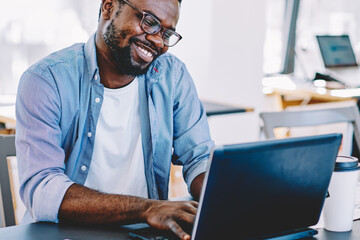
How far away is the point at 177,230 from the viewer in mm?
1013

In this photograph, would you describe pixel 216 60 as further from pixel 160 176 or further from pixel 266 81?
pixel 160 176

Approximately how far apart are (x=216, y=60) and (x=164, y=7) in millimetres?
2273

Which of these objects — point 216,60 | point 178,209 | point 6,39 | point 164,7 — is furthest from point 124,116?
point 216,60

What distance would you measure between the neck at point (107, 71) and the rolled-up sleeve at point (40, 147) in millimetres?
198

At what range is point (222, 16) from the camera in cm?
368

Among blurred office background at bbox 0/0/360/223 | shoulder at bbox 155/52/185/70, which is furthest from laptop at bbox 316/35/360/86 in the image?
shoulder at bbox 155/52/185/70

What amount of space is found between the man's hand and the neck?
21.0 inches

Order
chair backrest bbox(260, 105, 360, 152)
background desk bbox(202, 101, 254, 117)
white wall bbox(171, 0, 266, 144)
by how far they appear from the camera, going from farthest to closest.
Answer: white wall bbox(171, 0, 266, 144)
background desk bbox(202, 101, 254, 117)
chair backrest bbox(260, 105, 360, 152)

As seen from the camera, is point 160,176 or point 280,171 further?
point 160,176

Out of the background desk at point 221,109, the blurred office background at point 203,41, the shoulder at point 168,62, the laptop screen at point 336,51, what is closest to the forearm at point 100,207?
the shoulder at point 168,62

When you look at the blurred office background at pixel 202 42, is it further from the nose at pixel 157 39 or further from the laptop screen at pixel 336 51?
the nose at pixel 157 39

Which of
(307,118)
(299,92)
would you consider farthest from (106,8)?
(299,92)

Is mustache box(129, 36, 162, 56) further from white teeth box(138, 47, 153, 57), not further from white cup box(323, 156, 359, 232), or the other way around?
white cup box(323, 156, 359, 232)

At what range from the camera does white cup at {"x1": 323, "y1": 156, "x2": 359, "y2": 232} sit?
45.4 inches
